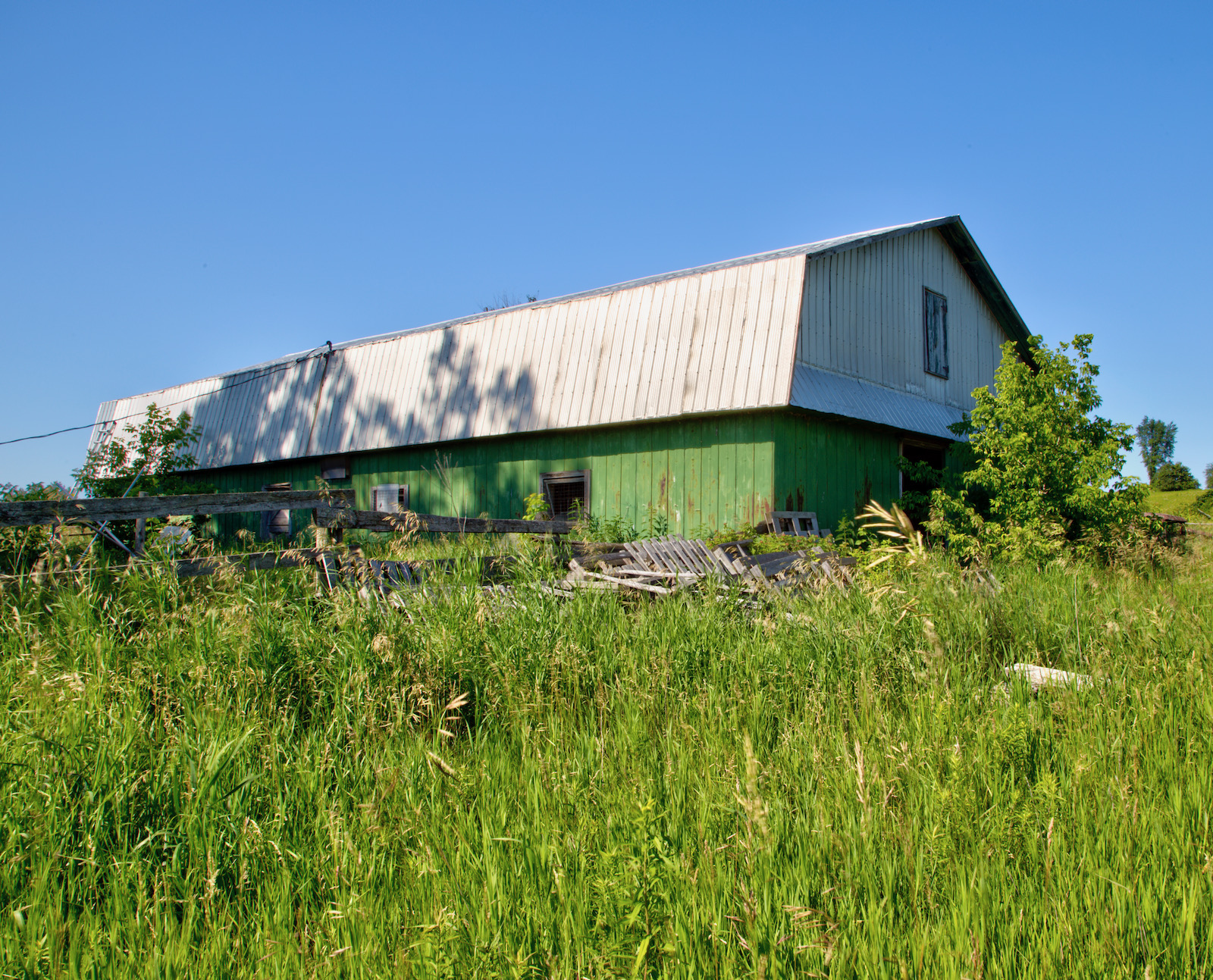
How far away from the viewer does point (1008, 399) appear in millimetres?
12766

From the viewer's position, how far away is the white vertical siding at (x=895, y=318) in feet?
42.1

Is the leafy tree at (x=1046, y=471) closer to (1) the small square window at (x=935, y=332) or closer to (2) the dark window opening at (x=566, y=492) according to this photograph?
(1) the small square window at (x=935, y=332)

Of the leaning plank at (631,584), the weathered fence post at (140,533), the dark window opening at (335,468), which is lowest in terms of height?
the leaning plank at (631,584)

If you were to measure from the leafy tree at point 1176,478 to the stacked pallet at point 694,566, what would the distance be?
65705 mm

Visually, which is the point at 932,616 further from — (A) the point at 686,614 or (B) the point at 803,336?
(B) the point at 803,336

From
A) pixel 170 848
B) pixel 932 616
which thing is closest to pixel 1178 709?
pixel 932 616

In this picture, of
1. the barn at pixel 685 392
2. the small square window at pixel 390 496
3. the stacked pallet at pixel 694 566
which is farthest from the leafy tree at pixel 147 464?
the stacked pallet at pixel 694 566

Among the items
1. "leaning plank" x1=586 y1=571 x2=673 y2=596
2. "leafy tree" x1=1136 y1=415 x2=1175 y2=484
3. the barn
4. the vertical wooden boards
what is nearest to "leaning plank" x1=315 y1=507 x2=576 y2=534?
"leaning plank" x1=586 y1=571 x2=673 y2=596

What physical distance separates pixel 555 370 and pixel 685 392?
120 inches

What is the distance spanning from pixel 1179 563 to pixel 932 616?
290 inches

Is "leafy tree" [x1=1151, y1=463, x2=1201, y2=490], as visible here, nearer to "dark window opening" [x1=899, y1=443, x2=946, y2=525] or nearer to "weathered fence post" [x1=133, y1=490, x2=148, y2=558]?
"dark window opening" [x1=899, y1=443, x2=946, y2=525]

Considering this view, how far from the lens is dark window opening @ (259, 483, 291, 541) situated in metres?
19.5

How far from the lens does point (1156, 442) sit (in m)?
121

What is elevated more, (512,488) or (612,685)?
(512,488)
